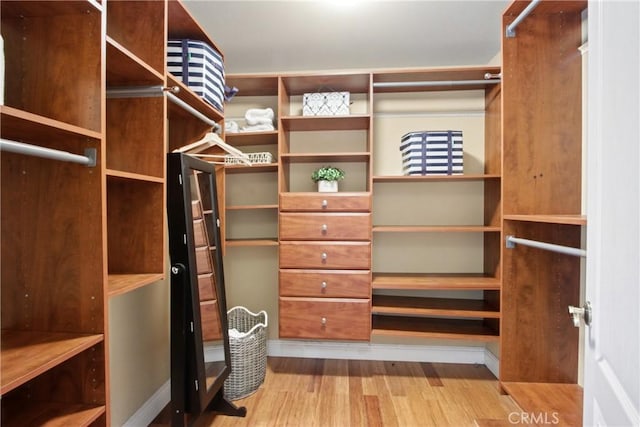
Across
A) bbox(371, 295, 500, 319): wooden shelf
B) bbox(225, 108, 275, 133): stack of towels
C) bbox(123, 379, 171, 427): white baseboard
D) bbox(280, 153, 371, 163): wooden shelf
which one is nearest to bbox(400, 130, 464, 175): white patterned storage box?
bbox(280, 153, 371, 163): wooden shelf

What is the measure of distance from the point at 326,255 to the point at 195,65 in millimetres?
1429

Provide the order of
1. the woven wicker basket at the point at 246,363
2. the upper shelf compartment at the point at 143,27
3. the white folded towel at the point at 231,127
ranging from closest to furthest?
the upper shelf compartment at the point at 143,27 < the woven wicker basket at the point at 246,363 < the white folded towel at the point at 231,127

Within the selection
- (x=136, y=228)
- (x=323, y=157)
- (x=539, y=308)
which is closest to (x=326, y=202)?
(x=323, y=157)

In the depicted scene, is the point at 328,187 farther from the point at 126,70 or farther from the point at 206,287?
the point at 126,70

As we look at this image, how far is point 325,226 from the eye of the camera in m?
2.18

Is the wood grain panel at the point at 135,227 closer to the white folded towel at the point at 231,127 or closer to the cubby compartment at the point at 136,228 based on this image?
the cubby compartment at the point at 136,228

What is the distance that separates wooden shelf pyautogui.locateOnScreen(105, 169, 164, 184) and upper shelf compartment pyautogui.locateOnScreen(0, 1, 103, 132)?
0.16 metres

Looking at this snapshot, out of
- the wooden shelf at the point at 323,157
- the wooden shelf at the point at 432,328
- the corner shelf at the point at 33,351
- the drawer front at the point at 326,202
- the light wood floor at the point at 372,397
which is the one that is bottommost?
the light wood floor at the point at 372,397

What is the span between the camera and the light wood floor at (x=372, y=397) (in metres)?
1.82

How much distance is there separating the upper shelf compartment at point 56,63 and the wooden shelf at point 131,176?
0.16 meters

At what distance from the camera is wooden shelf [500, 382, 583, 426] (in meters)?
1.44

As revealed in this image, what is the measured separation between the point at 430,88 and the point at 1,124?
2.49 metres

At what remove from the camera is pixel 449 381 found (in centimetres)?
224

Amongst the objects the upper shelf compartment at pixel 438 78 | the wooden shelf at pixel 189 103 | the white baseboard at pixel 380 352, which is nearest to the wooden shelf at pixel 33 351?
the wooden shelf at pixel 189 103
